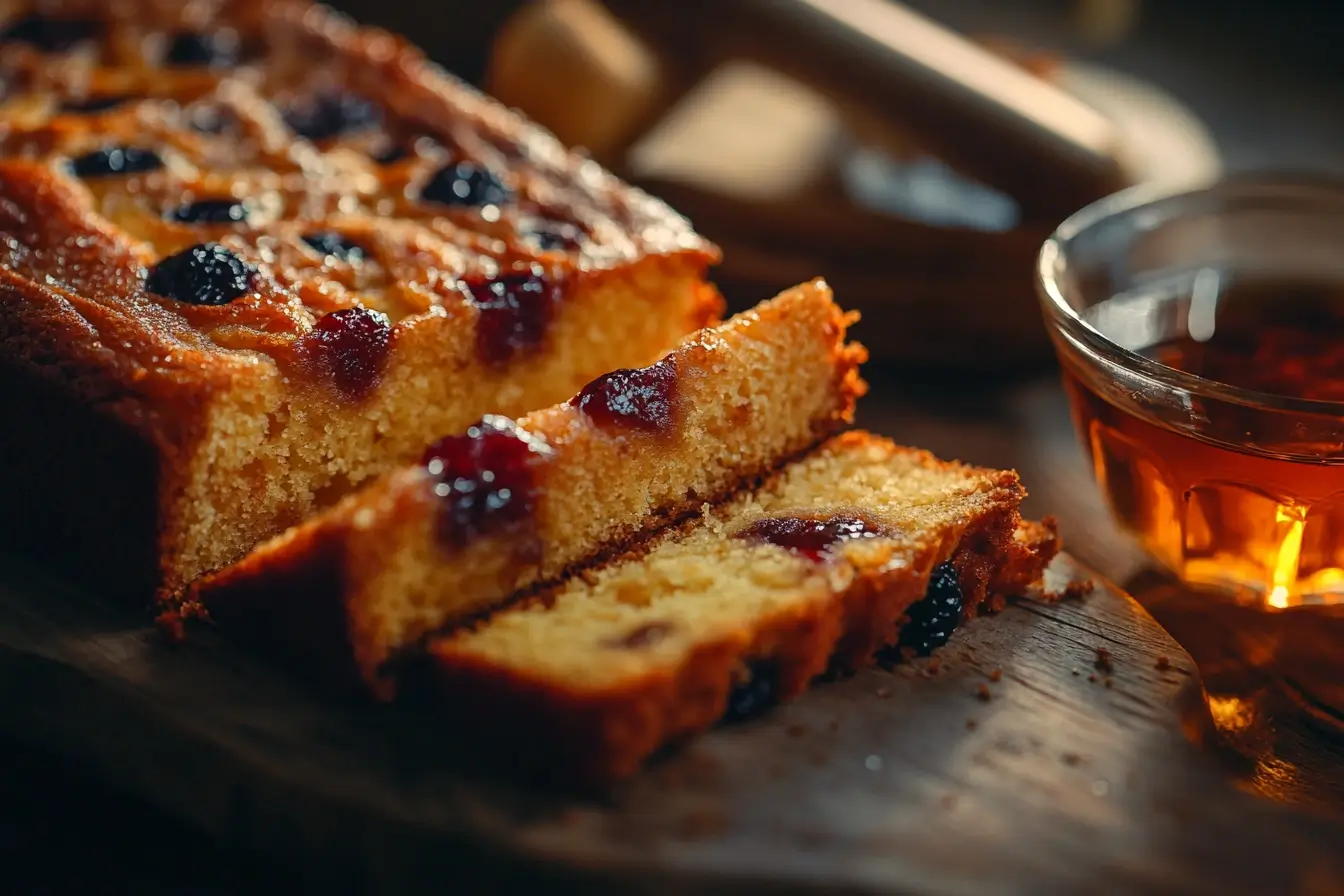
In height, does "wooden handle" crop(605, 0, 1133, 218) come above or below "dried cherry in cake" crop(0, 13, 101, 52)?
above

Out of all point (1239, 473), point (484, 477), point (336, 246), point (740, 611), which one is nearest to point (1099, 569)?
point (1239, 473)

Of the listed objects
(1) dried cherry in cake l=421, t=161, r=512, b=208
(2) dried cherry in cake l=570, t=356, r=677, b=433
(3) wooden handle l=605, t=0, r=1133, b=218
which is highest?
(3) wooden handle l=605, t=0, r=1133, b=218

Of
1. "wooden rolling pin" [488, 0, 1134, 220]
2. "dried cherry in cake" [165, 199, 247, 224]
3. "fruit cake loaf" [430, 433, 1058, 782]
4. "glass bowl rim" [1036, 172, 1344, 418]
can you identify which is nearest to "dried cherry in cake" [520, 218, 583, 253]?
"dried cherry in cake" [165, 199, 247, 224]

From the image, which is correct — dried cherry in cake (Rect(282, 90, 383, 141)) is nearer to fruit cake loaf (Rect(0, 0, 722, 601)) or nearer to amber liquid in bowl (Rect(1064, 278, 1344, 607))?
fruit cake loaf (Rect(0, 0, 722, 601))

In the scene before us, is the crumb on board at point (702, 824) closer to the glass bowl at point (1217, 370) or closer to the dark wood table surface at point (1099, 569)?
the dark wood table surface at point (1099, 569)

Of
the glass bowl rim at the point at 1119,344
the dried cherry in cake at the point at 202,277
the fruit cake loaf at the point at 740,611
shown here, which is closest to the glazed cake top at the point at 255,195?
the dried cherry in cake at the point at 202,277

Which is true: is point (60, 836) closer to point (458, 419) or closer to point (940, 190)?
point (458, 419)

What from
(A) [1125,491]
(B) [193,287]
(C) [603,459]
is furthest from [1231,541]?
(B) [193,287]
